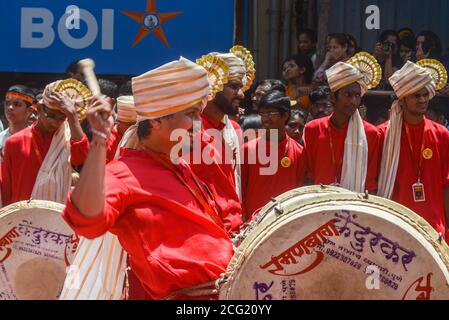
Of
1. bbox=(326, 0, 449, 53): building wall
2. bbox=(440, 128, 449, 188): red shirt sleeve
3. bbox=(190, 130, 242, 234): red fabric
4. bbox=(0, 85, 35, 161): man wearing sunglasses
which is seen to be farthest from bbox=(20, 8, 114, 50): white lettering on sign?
bbox=(190, 130, 242, 234): red fabric

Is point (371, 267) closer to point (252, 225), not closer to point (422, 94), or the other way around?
point (252, 225)

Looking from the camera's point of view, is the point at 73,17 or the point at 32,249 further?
the point at 73,17

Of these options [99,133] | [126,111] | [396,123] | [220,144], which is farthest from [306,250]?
[126,111]

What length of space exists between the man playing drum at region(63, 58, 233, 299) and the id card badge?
339cm

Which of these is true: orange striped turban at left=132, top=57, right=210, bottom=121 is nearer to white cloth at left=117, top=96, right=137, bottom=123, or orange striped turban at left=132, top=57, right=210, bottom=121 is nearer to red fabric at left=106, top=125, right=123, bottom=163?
red fabric at left=106, top=125, right=123, bottom=163

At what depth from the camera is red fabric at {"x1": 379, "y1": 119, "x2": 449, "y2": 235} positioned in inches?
288

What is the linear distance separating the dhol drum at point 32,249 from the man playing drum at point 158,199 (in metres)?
1.75

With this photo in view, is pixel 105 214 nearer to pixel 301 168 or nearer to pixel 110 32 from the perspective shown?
pixel 301 168

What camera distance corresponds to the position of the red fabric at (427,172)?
7312 millimetres

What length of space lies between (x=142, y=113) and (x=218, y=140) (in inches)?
107

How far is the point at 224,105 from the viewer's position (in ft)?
22.6

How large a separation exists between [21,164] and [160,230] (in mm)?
3394

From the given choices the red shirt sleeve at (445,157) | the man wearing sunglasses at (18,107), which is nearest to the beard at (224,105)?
the red shirt sleeve at (445,157)

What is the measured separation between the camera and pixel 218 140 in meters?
6.77
